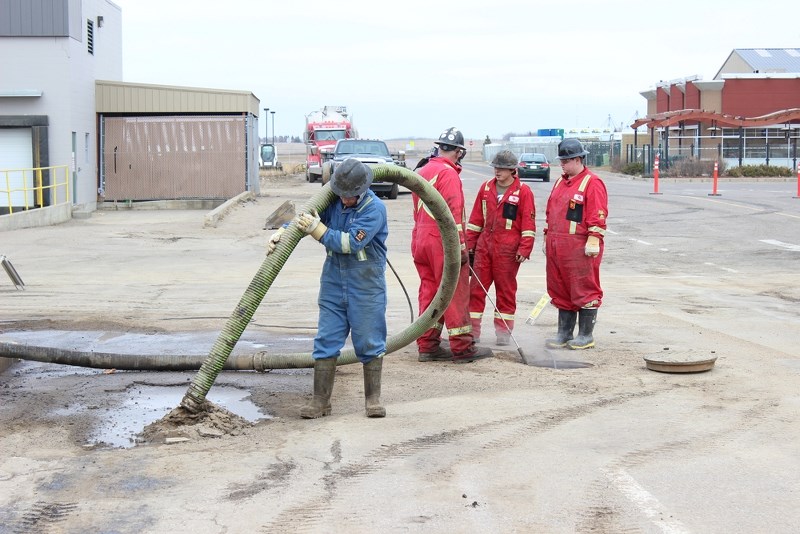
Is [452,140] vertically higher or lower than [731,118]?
lower

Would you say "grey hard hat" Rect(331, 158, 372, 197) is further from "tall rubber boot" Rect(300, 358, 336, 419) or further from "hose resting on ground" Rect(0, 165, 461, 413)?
"tall rubber boot" Rect(300, 358, 336, 419)

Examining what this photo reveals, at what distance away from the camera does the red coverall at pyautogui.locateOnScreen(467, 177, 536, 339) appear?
32.4 feet

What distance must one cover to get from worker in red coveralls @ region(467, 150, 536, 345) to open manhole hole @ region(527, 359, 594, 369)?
903 mm

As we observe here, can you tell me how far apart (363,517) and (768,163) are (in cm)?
5243

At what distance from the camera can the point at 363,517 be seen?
5109mm

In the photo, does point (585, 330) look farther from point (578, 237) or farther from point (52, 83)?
point (52, 83)

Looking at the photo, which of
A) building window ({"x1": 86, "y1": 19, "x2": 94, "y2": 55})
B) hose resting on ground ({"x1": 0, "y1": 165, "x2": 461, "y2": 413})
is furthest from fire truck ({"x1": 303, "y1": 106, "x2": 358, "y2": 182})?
hose resting on ground ({"x1": 0, "y1": 165, "x2": 461, "y2": 413})

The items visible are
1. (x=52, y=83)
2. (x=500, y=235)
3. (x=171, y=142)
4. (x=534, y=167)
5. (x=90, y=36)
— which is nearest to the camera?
(x=500, y=235)

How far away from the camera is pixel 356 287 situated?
7.19 meters

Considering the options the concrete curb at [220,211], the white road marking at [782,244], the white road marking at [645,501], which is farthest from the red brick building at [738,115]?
the white road marking at [645,501]

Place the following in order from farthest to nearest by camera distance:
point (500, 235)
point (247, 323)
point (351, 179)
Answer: point (500, 235)
point (247, 323)
point (351, 179)

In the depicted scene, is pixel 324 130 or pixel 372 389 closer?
pixel 372 389

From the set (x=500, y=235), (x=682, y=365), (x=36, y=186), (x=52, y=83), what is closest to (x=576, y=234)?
(x=500, y=235)

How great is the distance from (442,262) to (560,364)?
51.1 inches
